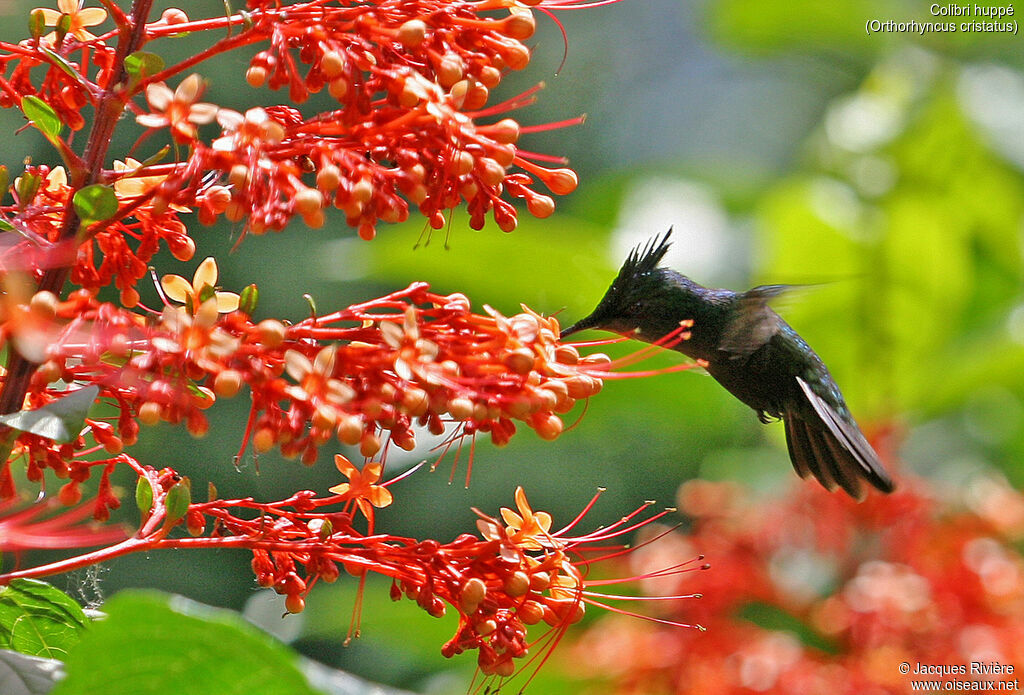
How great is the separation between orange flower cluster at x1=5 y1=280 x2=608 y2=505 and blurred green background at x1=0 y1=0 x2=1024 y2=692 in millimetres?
531

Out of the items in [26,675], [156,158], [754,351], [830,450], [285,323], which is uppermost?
[156,158]

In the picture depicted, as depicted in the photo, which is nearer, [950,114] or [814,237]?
[814,237]

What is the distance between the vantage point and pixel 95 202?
0.65m

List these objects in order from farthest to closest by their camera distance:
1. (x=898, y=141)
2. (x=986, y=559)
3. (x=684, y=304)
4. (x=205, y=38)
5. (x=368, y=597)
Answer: (x=205, y=38)
(x=898, y=141)
(x=368, y=597)
(x=986, y=559)
(x=684, y=304)

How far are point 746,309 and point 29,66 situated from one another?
0.85 meters

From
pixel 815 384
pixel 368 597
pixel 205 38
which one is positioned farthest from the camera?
pixel 205 38

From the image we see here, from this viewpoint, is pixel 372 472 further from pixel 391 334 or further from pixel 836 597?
pixel 836 597

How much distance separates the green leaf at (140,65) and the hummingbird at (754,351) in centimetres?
56

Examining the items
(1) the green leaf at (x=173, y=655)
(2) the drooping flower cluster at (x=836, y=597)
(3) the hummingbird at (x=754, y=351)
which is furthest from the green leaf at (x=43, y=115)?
(2) the drooping flower cluster at (x=836, y=597)

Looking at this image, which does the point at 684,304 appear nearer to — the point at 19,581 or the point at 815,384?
the point at 815,384

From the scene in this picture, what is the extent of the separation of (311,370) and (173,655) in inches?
7.3

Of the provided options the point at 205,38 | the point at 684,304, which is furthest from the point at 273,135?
the point at 205,38

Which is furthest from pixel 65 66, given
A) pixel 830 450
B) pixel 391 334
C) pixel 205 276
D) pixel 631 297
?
pixel 830 450

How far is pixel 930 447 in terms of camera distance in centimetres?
297
